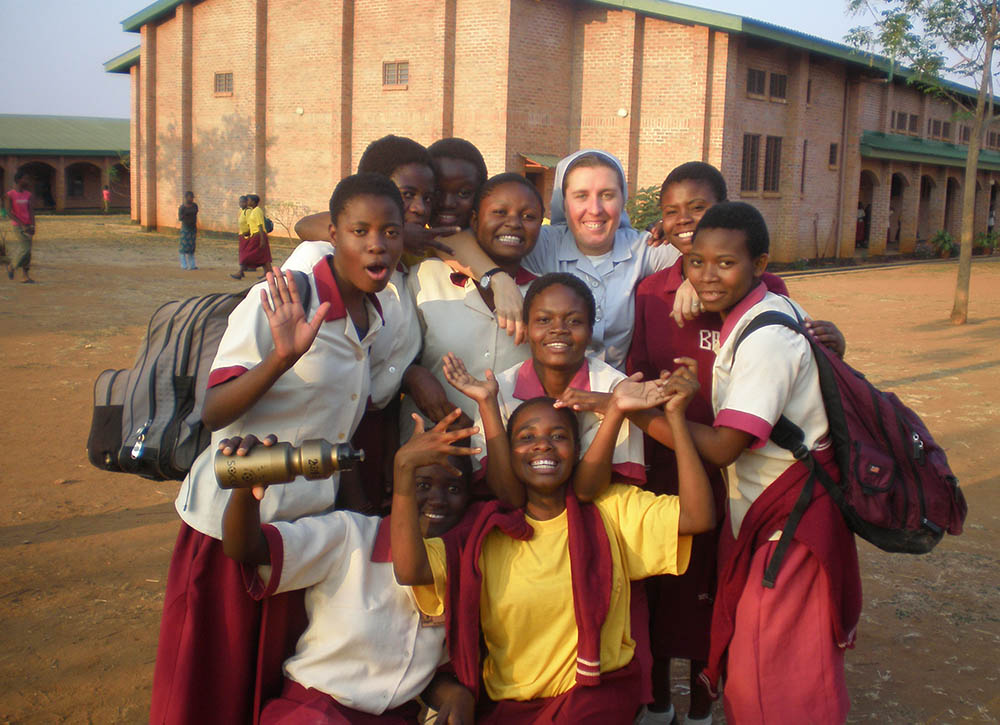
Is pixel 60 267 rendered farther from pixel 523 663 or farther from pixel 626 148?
pixel 523 663

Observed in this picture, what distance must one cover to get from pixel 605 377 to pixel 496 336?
1.41ft

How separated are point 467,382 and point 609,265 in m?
0.84

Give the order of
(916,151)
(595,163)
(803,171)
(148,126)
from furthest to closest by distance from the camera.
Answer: (148,126) → (916,151) → (803,171) → (595,163)

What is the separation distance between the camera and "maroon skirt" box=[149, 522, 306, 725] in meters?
2.40

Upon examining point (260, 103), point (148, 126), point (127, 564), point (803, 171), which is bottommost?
point (127, 564)

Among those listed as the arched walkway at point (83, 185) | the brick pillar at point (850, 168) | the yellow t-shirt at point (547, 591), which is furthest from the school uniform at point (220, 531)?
the arched walkway at point (83, 185)

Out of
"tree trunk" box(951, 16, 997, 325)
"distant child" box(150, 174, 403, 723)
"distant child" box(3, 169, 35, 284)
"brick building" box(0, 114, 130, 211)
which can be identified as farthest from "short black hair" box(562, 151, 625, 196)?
"brick building" box(0, 114, 130, 211)

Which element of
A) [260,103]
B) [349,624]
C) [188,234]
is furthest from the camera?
[260,103]

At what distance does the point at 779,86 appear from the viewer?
21.3 meters

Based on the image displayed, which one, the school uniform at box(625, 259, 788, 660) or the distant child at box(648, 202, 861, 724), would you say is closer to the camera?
the distant child at box(648, 202, 861, 724)

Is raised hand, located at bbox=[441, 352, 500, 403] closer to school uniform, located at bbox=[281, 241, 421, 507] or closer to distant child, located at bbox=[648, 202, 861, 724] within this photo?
school uniform, located at bbox=[281, 241, 421, 507]

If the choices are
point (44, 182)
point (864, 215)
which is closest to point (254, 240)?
point (864, 215)

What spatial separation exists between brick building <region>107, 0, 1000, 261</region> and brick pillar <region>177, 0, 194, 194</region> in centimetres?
5

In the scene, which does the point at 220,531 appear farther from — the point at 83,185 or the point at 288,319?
the point at 83,185
